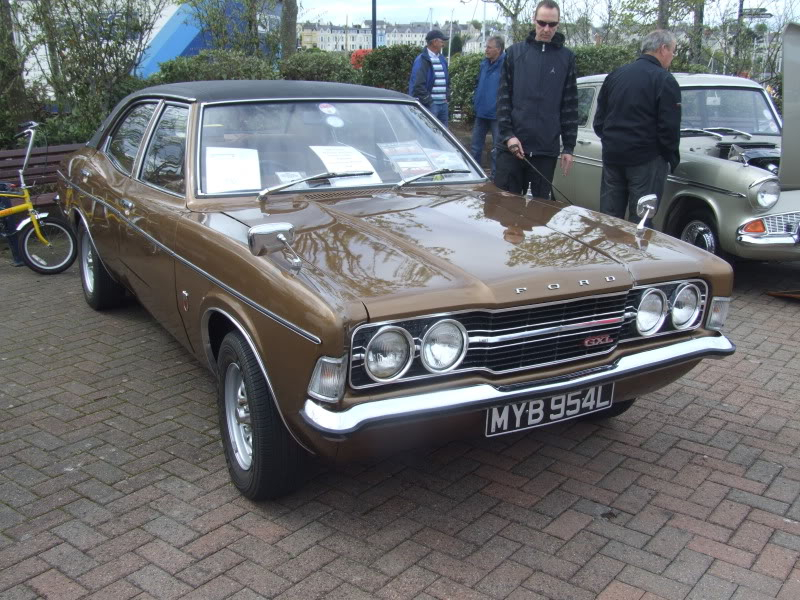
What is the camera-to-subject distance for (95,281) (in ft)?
18.9

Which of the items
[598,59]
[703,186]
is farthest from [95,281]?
[598,59]

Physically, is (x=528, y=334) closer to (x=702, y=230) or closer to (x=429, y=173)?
(x=429, y=173)

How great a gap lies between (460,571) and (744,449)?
1796 millimetres

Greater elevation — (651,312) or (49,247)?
(651,312)

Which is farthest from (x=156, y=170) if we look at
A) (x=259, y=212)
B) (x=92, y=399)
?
(x=92, y=399)

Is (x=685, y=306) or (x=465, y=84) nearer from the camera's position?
(x=685, y=306)

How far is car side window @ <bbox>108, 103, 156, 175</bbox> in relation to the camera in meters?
4.84

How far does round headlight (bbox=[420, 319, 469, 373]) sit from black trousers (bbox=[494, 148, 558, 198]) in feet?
11.8

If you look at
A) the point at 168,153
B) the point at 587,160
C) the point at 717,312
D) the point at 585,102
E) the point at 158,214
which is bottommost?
the point at 717,312

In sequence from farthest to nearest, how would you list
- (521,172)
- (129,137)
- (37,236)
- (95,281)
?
(37,236), (521,172), (95,281), (129,137)

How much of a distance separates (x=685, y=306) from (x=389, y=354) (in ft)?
4.80

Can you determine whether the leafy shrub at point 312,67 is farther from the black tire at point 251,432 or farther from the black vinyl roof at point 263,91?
the black tire at point 251,432

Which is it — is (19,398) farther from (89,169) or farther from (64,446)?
(89,169)

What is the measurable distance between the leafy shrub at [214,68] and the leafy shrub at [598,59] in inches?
267
